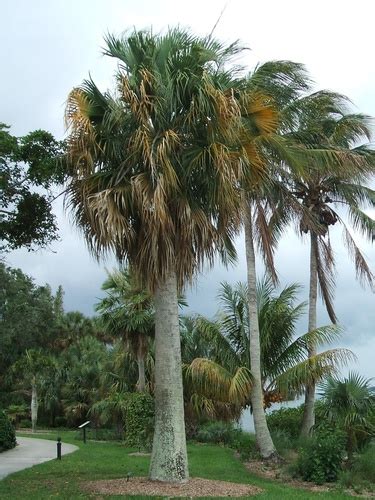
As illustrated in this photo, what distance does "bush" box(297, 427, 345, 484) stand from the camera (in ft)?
49.0

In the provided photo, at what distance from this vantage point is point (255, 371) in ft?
66.0

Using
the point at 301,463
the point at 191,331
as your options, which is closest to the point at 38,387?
the point at 191,331

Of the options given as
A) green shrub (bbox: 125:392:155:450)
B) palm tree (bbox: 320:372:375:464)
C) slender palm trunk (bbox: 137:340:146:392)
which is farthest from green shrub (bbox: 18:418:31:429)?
palm tree (bbox: 320:372:375:464)

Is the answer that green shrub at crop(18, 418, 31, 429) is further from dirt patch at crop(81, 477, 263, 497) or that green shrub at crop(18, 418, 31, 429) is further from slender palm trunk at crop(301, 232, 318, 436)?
dirt patch at crop(81, 477, 263, 497)

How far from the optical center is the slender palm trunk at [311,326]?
22.2m

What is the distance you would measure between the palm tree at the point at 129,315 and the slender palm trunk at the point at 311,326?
24.6 feet

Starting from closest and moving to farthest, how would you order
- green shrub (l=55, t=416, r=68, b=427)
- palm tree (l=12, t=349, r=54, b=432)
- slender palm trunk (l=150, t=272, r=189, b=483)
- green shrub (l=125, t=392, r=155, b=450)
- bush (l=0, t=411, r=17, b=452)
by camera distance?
1. slender palm trunk (l=150, t=272, r=189, b=483)
2. bush (l=0, t=411, r=17, b=452)
3. green shrub (l=125, t=392, r=155, b=450)
4. palm tree (l=12, t=349, r=54, b=432)
5. green shrub (l=55, t=416, r=68, b=427)

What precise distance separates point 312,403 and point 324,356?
299 cm

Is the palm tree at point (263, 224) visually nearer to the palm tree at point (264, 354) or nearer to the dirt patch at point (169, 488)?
the palm tree at point (264, 354)

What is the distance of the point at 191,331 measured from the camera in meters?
30.8

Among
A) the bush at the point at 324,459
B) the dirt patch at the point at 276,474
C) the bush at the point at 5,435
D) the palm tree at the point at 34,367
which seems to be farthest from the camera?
the palm tree at the point at 34,367

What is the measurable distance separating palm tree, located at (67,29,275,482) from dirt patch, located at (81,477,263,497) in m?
0.31

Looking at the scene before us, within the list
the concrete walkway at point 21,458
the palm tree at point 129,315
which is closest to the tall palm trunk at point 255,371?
the concrete walkway at point 21,458

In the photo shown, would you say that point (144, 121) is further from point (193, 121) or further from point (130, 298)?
point (130, 298)
